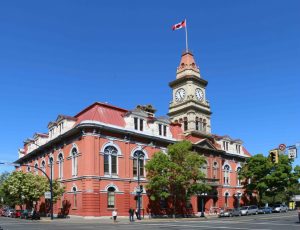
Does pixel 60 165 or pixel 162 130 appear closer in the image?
pixel 60 165

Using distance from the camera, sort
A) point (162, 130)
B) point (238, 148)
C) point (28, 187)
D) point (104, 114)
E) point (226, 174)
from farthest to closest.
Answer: point (238, 148), point (226, 174), point (162, 130), point (28, 187), point (104, 114)

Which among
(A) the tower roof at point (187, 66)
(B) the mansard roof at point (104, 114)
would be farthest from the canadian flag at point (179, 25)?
(B) the mansard roof at point (104, 114)

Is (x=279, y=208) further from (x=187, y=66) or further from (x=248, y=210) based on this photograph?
(x=187, y=66)

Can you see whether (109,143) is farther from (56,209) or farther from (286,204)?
(286,204)

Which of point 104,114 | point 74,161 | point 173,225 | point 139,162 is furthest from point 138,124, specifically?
point 173,225

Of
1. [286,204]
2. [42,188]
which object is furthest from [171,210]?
[286,204]

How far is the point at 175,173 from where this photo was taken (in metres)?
52.9

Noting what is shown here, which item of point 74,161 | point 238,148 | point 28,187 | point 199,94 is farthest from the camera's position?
point 238,148

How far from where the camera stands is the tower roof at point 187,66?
246 feet

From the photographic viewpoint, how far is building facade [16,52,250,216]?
50.6 meters

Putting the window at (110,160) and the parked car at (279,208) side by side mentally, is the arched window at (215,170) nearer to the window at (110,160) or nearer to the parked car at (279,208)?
the parked car at (279,208)

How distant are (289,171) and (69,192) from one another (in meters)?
40.8

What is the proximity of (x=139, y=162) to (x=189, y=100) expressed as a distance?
65.8 ft

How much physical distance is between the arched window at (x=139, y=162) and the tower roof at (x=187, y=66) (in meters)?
23.6
